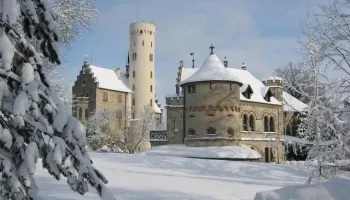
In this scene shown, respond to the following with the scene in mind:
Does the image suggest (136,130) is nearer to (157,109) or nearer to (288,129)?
(157,109)

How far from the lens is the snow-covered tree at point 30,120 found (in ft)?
11.6

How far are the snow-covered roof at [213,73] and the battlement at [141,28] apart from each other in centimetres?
3402

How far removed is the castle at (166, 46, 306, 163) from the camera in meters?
35.5

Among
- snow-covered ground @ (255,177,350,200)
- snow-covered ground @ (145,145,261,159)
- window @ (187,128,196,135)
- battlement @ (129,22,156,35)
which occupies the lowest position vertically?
snow-covered ground @ (145,145,261,159)

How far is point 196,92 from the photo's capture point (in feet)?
119

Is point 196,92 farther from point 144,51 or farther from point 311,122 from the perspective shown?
point 144,51

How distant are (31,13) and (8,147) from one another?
126 cm

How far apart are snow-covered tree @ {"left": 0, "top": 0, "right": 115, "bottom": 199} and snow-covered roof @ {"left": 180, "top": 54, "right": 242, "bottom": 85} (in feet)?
103

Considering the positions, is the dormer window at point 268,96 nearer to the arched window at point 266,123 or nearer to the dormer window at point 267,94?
the dormer window at point 267,94

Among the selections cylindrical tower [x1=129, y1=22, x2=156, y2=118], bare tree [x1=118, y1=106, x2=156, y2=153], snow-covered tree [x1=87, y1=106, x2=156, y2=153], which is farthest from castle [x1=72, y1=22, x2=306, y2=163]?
cylindrical tower [x1=129, y1=22, x2=156, y2=118]

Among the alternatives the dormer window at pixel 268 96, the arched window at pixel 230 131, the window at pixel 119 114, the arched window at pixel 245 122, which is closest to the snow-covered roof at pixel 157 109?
the window at pixel 119 114

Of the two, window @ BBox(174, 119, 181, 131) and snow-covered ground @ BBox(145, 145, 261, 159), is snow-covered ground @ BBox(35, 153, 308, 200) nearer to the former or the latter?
snow-covered ground @ BBox(145, 145, 261, 159)

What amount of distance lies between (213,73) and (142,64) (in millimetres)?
34278

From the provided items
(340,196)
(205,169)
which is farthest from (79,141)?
(205,169)
